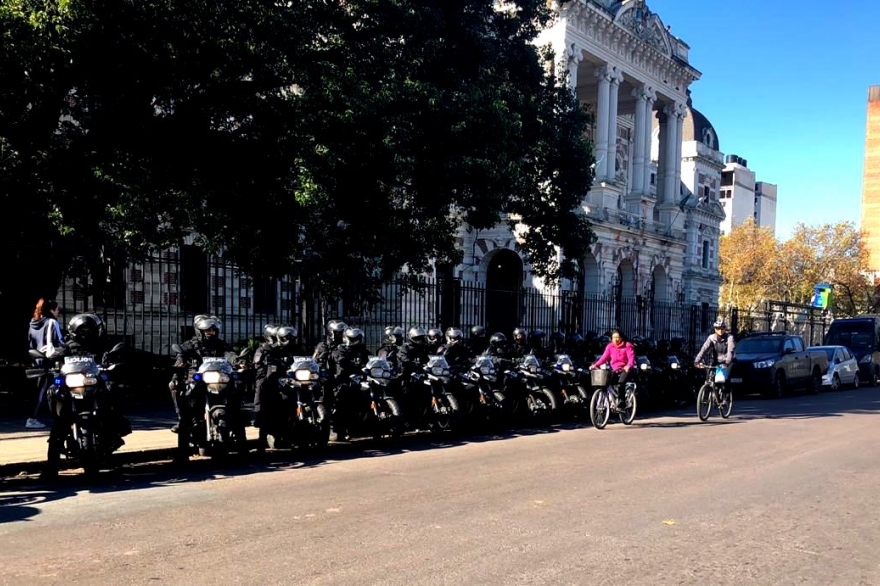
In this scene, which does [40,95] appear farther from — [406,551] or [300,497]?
[406,551]

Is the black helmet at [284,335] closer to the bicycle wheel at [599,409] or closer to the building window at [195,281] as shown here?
the building window at [195,281]

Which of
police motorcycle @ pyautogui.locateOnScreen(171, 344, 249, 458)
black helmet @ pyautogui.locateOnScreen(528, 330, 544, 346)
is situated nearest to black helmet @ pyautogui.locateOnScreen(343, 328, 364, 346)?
police motorcycle @ pyautogui.locateOnScreen(171, 344, 249, 458)

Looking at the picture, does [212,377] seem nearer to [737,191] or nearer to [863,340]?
[863,340]

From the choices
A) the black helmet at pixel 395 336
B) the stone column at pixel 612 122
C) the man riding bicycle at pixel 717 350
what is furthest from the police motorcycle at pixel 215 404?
the stone column at pixel 612 122

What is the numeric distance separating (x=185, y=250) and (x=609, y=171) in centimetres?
3022

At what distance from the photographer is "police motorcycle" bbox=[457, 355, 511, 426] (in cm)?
1293

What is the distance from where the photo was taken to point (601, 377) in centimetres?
1397

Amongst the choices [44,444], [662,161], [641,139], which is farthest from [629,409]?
[662,161]

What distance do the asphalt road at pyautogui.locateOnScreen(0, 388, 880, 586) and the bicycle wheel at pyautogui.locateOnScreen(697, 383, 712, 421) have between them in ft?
13.9

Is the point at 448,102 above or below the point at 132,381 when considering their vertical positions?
above

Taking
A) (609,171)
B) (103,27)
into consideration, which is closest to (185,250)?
(103,27)

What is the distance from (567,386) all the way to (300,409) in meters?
6.32

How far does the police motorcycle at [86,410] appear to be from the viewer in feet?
26.9

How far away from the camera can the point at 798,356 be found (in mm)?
23125
